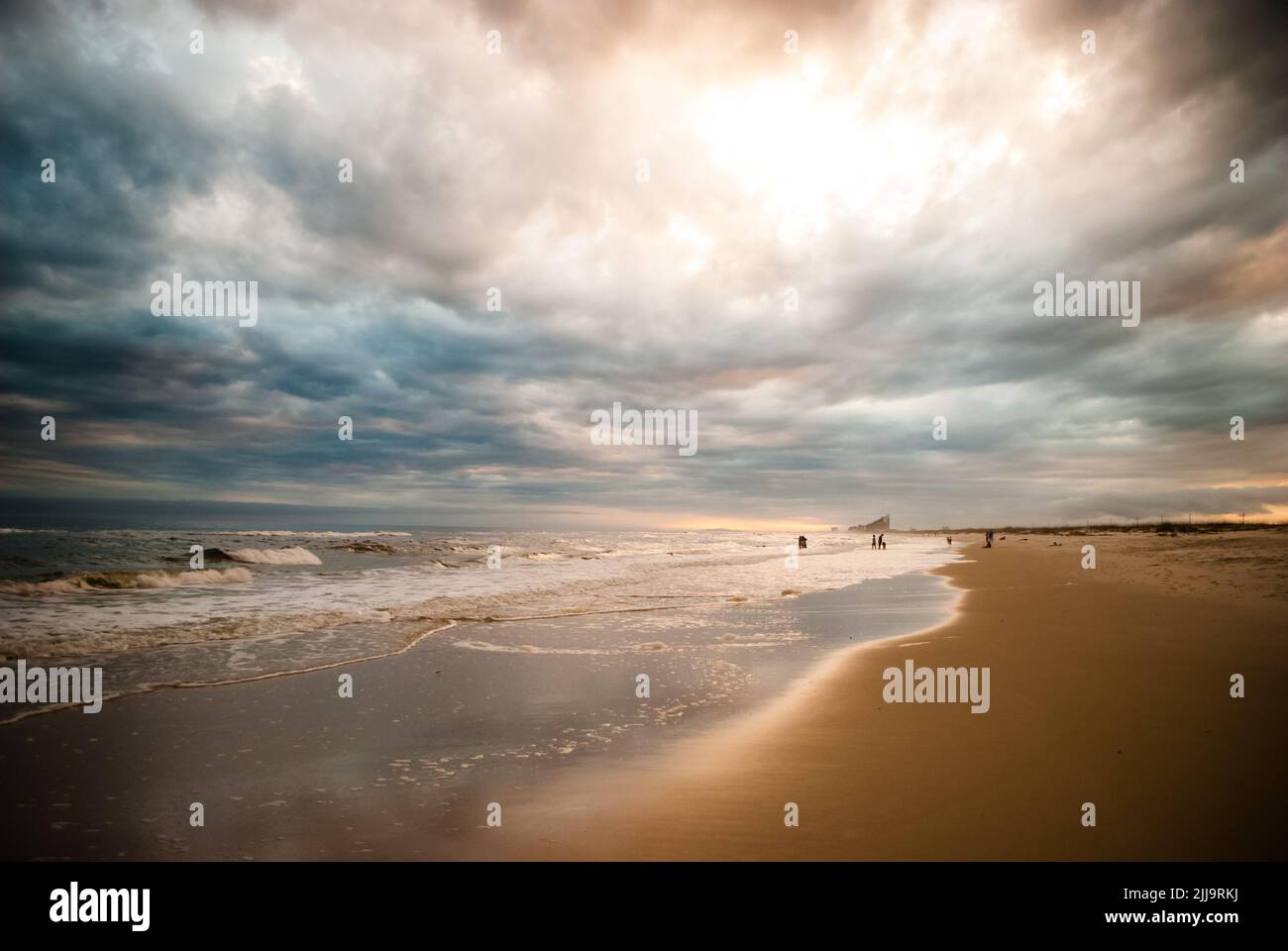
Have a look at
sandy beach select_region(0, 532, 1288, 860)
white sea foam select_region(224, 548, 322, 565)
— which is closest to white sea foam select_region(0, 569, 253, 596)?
white sea foam select_region(224, 548, 322, 565)

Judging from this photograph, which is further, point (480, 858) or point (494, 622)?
point (494, 622)

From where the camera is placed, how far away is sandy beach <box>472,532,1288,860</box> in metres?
4.35

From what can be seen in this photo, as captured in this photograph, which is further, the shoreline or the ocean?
the ocean

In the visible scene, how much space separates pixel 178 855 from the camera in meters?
4.36

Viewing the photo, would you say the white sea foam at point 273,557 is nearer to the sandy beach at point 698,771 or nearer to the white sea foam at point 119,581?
the white sea foam at point 119,581

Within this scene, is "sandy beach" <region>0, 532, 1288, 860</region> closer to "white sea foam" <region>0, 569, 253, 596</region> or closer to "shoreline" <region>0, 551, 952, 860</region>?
"shoreline" <region>0, 551, 952, 860</region>

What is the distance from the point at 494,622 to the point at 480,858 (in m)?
12.1

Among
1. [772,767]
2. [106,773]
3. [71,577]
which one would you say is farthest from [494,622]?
[71,577]

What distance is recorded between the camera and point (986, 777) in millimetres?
5461

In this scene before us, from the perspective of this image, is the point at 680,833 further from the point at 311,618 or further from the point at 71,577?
the point at 71,577

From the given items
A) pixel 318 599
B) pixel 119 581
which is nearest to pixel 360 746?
pixel 318 599
